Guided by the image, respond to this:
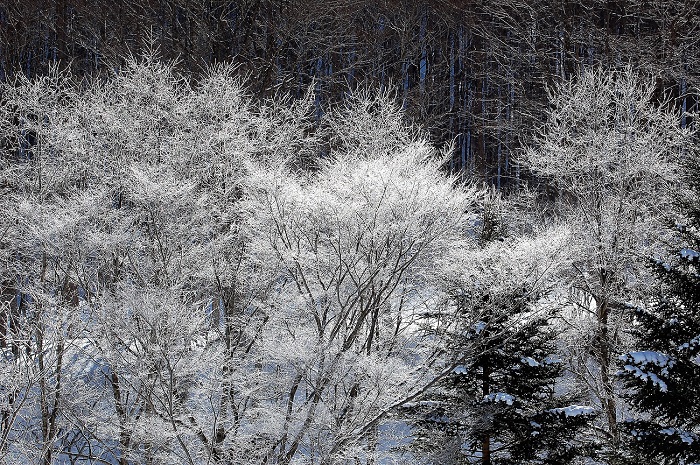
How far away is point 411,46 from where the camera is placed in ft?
106

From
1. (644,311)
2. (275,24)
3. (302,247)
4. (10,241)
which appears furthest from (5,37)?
(644,311)

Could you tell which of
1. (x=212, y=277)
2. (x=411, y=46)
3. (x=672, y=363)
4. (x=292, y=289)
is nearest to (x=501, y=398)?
(x=672, y=363)

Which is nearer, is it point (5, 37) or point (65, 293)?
point (65, 293)

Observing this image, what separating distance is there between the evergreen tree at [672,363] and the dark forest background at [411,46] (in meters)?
10.1

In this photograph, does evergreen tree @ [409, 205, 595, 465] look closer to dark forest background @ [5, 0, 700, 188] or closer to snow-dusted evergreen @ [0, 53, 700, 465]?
snow-dusted evergreen @ [0, 53, 700, 465]

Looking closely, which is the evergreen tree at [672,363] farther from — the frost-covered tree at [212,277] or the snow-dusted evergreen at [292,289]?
the frost-covered tree at [212,277]

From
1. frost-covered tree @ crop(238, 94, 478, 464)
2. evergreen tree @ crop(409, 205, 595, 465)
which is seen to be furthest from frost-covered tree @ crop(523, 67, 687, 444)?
frost-covered tree @ crop(238, 94, 478, 464)

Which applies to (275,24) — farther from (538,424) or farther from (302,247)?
(538,424)

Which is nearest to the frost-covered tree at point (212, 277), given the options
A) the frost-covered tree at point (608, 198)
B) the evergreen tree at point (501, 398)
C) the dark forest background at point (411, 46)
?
the evergreen tree at point (501, 398)

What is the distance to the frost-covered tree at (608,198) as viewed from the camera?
14.8 m

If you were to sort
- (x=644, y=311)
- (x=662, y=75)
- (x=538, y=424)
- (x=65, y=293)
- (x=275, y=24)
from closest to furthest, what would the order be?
(x=644, y=311), (x=538, y=424), (x=65, y=293), (x=662, y=75), (x=275, y=24)

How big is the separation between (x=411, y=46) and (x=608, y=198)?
18.3m

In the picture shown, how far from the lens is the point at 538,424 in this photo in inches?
515

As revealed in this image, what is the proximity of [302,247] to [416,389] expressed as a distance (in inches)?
133
